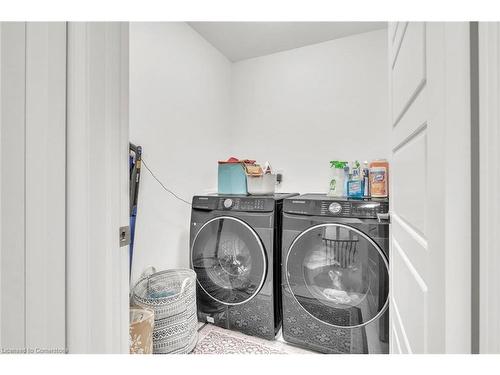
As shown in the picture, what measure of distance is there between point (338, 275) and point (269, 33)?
1.89 metres

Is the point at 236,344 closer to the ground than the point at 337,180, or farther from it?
closer to the ground

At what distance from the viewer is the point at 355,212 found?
1323 mm

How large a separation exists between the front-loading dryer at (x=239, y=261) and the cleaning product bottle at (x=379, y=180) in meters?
0.58

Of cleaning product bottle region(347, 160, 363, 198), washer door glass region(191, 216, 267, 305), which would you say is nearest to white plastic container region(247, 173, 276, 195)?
washer door glass region(191, 216, 267, 305)

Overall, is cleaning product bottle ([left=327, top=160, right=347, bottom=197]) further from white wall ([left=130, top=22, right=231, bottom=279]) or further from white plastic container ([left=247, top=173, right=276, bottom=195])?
white wall ([left=130, top=22, right=231, bottom=279])

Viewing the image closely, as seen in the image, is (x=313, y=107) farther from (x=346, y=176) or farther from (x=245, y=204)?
(x=245, y=204)

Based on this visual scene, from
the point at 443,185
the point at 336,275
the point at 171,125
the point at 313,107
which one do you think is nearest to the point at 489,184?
the point at 443,185

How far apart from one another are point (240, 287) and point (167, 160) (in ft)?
3.32

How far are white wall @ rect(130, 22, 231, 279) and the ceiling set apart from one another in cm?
12

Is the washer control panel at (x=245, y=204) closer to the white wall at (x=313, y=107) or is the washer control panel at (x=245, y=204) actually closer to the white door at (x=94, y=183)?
the white wall at (x=313, y=107)

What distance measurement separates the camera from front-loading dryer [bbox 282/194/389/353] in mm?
1264

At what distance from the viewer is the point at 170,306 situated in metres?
1.32

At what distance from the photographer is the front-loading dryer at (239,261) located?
1530 mm
